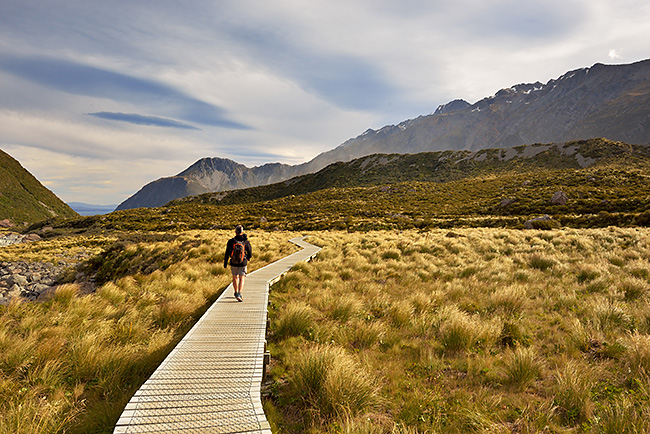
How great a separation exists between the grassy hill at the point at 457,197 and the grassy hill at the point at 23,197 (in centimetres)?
7277

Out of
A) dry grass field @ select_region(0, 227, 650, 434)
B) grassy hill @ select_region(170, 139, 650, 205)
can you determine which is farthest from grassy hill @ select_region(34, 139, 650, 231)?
dry grass field @ select_region(0, 227, 650, 434)

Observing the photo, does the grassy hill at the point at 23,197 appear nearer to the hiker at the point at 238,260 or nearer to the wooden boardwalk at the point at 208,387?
the hiker at the point at 238,260

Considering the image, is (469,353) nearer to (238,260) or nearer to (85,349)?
(238,260)

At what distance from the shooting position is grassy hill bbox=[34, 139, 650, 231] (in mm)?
36959

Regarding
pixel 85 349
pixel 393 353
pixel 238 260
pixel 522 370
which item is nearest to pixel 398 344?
pixel 393 353

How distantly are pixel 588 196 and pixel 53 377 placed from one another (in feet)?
197

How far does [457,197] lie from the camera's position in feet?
197

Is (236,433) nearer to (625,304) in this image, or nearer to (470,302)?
(470,302)

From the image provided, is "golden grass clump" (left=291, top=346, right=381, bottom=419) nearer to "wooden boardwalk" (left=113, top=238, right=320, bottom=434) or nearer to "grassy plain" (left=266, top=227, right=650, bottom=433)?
"grassy plain" (left=266, top=227, right=650, bottom=433)

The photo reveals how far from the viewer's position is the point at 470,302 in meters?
8.48

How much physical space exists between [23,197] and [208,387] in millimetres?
196847

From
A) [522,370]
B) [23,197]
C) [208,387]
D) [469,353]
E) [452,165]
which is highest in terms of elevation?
[23,197]

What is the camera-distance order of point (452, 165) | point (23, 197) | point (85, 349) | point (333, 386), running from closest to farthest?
point (333, 386)
point (85, 349)
point (452, 165)
point (23, 197)

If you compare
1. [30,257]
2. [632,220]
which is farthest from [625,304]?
[30,257]
